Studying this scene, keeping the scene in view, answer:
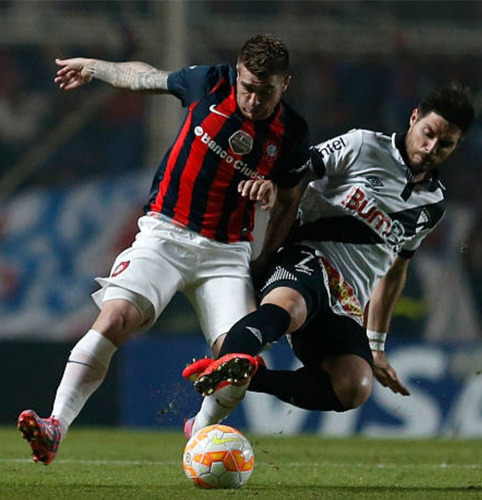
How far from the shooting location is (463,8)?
521 inches

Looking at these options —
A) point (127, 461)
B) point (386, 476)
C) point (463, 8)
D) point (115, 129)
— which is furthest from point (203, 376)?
point (463, 8)

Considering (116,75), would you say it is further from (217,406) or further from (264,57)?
(217,406)

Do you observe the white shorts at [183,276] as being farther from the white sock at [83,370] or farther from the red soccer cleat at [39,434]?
the red soccer cleat at [39,434]

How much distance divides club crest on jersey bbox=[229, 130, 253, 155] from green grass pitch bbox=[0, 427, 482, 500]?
1.50 metres

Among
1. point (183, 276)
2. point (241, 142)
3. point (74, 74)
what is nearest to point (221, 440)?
point (183, 276)

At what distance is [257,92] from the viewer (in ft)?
17.7

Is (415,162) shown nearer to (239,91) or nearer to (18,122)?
(239,91)

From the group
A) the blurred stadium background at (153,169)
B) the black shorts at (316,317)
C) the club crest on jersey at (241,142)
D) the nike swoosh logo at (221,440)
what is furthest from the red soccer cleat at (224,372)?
the blurred stadium background at (153,169)

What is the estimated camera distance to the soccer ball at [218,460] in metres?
5.08

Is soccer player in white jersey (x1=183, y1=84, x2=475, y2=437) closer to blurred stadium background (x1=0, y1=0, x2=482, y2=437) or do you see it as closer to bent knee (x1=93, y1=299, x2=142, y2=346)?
bent knee (x1=93, y1=299, x2=142, y2=346)

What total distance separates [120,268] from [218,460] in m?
1.03

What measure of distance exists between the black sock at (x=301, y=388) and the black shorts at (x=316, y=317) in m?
0.15

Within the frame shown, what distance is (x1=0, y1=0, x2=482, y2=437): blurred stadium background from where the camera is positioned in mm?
10438

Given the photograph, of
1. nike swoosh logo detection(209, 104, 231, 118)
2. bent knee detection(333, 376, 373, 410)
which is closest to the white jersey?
bent knee detection(333, 376, 373, 410)
